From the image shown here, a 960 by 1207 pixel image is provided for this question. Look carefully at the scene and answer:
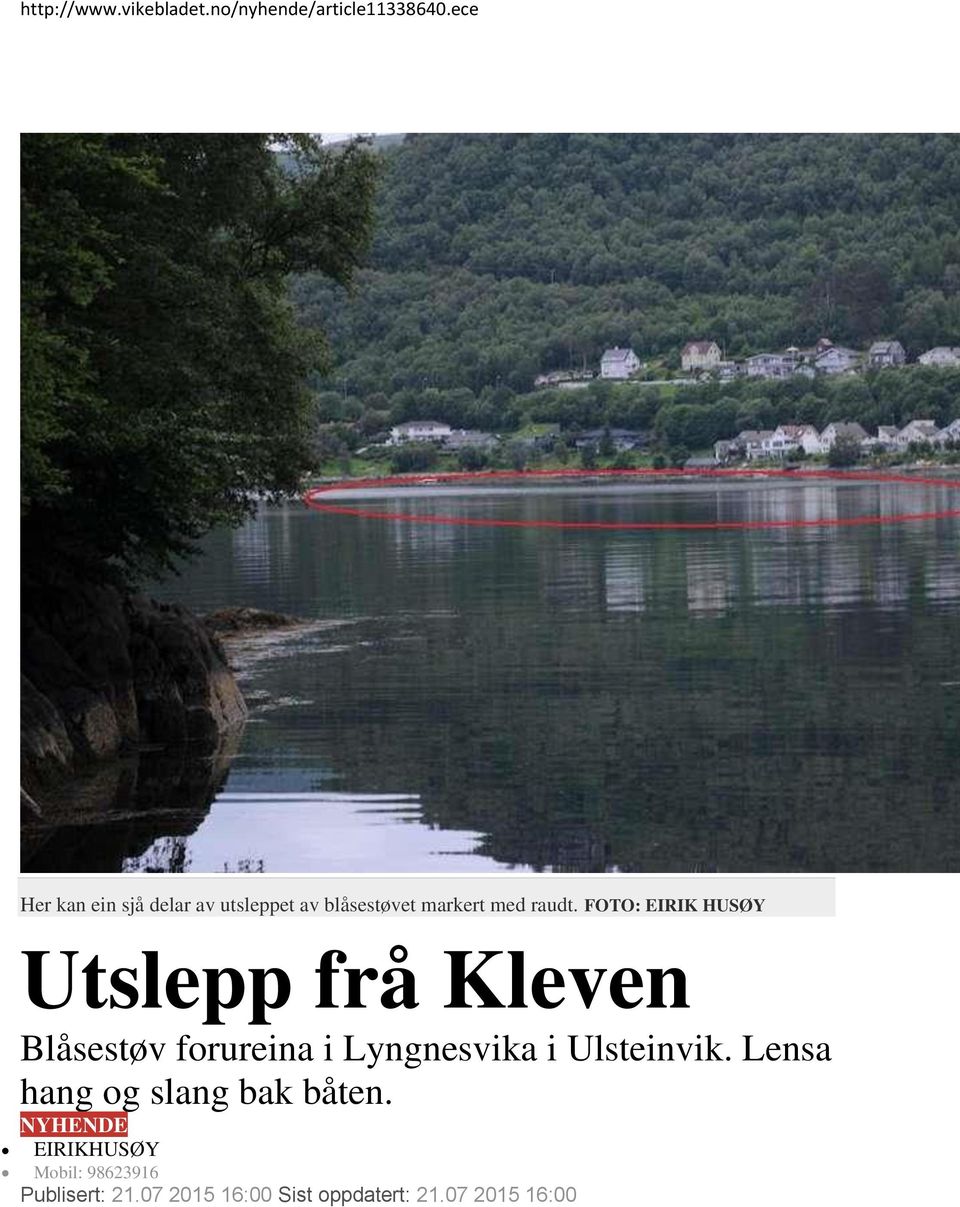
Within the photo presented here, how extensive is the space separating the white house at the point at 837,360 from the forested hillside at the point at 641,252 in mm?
2359

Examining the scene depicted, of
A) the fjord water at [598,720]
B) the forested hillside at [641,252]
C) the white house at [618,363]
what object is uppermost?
the forested hillside at [641,252]

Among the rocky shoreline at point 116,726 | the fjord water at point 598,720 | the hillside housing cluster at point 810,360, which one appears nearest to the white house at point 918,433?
the hillside housing cluster at point 810,360

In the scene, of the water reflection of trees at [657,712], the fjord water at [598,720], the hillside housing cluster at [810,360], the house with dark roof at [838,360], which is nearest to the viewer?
the fjord water at [598,720]

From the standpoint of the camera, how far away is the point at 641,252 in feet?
615

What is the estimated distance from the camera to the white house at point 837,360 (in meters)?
175

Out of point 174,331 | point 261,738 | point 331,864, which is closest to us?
point 331,864

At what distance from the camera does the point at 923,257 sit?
586ft

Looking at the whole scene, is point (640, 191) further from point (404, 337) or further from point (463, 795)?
point (463, 795)

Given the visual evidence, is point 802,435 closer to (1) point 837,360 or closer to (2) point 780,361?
(1) point 837,360

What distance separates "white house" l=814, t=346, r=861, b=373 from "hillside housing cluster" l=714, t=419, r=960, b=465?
23.9ft

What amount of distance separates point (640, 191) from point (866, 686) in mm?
154610

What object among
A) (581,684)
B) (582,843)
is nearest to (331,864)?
(582,843)

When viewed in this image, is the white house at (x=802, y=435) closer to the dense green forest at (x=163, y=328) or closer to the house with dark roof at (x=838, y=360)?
the house with dark roof at (x=838, y=360)

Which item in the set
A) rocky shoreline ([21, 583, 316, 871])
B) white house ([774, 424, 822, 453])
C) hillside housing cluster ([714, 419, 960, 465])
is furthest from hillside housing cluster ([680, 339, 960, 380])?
rocky shoreline ([21, 583, 316, 871])
